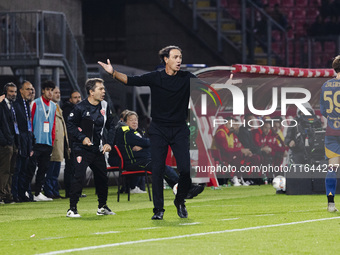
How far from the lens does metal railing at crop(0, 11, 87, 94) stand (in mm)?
19266

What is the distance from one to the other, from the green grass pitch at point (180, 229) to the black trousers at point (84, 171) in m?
0.31

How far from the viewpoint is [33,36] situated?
1930 cm

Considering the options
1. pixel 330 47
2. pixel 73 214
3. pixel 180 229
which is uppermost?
pixel 330 47

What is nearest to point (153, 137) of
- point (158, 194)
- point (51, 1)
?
point (158, 194)

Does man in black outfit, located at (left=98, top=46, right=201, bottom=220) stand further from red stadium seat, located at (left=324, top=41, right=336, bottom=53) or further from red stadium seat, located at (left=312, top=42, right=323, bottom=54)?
red stadium seat, located at (left=312, top=42, right=323, bottom=54)

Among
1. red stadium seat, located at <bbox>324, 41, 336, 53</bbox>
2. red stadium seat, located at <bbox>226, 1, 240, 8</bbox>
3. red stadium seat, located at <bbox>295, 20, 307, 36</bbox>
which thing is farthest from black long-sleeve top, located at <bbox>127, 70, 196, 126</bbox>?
red stadium seat, located at <bbox>295, 20, 307, 36</bbox>

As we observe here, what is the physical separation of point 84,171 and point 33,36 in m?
8.28

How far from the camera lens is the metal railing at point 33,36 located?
19.3 metres

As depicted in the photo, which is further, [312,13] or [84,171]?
[312,13]

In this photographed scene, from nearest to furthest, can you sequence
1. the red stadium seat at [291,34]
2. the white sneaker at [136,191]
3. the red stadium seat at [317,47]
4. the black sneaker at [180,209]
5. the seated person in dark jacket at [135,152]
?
the black sneaker at [180,209] < the seated person in dark jacket at [135,152] < the white sneaker at [136,191] < the red stadium seat at [317,47] < the red stadium seat at [291,34]

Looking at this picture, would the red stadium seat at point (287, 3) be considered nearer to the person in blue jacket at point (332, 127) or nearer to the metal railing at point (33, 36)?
the metal railing at point (33, 36)

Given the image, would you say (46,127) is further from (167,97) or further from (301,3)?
(301,3)

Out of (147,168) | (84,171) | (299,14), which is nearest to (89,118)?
(84,171)

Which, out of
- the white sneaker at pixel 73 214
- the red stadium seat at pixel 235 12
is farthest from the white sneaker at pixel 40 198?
the red stadium seat at pixel 235 12
